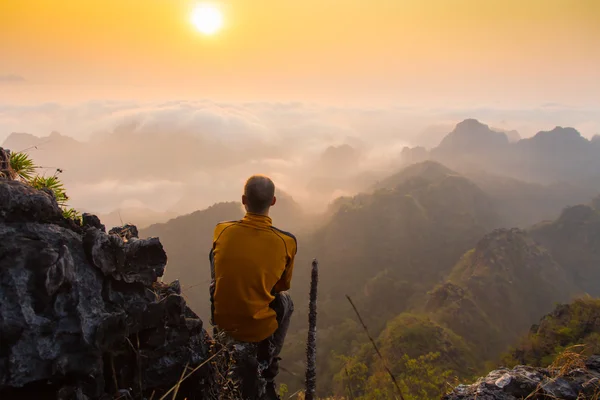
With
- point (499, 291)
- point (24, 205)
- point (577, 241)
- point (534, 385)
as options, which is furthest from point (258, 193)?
point (577, 241)

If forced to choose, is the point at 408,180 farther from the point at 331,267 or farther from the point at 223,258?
the point at 223,258

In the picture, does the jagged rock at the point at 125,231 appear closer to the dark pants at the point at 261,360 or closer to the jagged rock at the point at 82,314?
the jagged rock at the point at 82,314

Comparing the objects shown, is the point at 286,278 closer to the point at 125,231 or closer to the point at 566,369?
the point at 125,231

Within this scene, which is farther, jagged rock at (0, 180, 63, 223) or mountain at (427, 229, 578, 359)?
mountain at (427, 229, 578, 359)

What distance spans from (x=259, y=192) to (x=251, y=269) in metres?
1.10

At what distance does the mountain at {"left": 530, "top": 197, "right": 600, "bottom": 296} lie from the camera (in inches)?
4931

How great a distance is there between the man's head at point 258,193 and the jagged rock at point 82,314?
5.25 feet

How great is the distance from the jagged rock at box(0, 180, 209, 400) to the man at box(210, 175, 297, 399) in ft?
2.49

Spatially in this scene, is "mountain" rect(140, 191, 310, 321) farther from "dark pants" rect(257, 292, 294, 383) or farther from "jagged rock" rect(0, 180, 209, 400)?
"jagged rock" rect(0, 180, 209, 400)

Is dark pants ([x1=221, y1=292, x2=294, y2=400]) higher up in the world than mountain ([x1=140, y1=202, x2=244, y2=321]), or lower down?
higher up

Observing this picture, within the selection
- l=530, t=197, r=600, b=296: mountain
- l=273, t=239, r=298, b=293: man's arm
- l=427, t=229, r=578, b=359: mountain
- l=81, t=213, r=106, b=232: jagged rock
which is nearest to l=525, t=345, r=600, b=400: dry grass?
l=273, t=239, r=298, b=293: man's arm

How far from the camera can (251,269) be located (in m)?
4.85

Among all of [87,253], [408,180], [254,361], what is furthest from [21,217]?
[408,180]

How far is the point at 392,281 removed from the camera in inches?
4469
